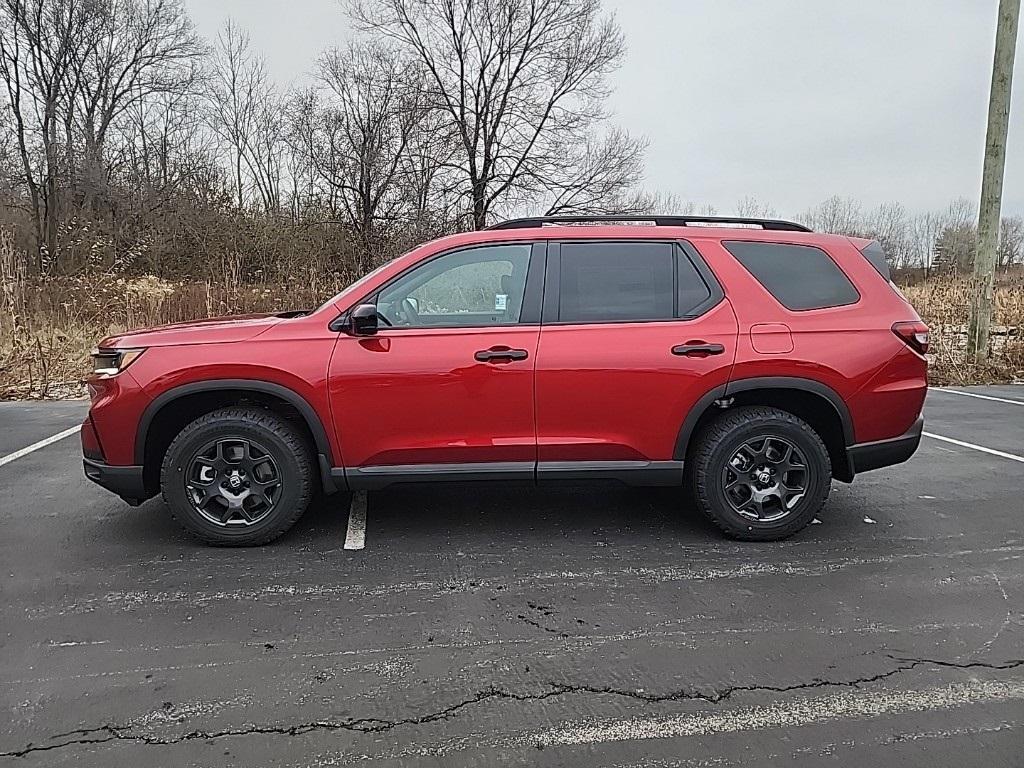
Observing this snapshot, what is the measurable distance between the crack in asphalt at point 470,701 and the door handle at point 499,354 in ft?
5.76

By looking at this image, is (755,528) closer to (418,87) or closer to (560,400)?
(560,400)

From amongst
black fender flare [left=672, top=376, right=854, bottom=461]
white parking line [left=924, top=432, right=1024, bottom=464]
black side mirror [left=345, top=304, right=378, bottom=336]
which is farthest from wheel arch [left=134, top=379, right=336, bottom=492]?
white parking line [left=924, top=432, right=1024, bottom=464]

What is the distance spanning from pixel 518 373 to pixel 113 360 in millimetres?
2226

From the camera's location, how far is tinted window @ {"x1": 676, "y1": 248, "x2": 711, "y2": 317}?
411 centimetres

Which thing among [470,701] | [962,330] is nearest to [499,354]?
[470,701]

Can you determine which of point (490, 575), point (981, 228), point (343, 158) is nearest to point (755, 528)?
point (490, 575)

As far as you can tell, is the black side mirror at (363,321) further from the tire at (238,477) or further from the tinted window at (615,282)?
the tinted window at (615,282)

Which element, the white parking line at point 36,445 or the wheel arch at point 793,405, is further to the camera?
the white parking line at point 36,445

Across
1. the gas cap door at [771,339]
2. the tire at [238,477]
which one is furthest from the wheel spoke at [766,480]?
the tire at [238,477]

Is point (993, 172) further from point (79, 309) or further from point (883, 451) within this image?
point (79, 309)

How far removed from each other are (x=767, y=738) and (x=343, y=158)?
25232mm

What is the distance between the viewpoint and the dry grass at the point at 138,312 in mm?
10727

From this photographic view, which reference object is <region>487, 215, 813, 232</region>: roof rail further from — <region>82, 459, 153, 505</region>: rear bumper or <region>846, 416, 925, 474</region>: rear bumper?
<region>82, 459, 153, 505</region>: rear bumper

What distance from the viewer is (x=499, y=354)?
3953mm
